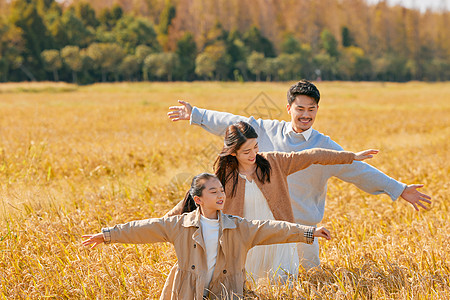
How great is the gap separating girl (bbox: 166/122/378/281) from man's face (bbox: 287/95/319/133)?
39cm

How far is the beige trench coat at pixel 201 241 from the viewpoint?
296 cm

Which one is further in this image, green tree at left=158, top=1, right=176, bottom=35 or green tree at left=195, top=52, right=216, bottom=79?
green tree at left=158, top=1, right=176, bottom=35

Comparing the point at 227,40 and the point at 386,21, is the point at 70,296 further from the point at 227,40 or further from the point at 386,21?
the point at 386,21

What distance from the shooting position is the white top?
3041 mm

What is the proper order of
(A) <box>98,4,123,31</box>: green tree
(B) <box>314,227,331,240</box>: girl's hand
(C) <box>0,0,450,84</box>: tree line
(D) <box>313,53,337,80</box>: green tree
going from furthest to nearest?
(A) <box>98,4,123,31</box>: green tree < (D) <box>313,53,337,80</box>: green tree < (C) <box>0,0,450,84</box>: tree line < (B) <box>314,227,331,240</box>: girl's hand

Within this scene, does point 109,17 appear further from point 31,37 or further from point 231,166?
point 231,166

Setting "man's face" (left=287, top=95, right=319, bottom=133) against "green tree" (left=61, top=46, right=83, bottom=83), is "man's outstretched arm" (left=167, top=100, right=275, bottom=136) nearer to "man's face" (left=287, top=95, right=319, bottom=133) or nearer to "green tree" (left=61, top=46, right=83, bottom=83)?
"man's face" (left=287, top=95, right=319, bottom=133)

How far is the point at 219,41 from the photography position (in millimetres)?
91312

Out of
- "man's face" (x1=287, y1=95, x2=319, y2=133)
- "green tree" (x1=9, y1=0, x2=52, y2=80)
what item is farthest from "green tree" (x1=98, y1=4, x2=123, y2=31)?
"man's face" (x1=287, y1=95, x2=319, y2=133)

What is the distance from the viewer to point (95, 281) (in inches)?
135

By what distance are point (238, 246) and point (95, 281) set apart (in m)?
1.16

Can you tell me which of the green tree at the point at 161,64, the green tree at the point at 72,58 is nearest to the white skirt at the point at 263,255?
the green tree at the point at 72,58

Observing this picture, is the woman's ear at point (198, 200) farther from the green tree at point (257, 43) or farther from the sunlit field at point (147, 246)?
the green tree at point (257, 43)

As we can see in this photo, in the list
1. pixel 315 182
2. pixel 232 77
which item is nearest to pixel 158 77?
pixel 232 77
